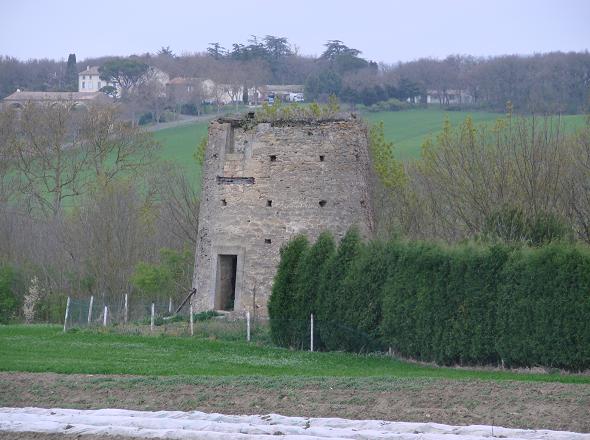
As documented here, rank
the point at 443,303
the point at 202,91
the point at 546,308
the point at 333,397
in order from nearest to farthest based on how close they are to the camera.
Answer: the point at 333,397, the point at 546,308, the point at 443,303, the point at 202,91

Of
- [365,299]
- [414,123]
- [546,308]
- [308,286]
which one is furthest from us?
[414,123]

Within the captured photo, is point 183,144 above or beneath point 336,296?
above

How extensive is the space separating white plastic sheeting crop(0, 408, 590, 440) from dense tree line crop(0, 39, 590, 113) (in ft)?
68.1

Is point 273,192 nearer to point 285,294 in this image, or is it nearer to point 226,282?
point 226,282

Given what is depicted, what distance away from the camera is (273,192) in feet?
92.4

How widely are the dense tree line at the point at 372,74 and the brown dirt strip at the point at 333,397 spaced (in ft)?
59.0

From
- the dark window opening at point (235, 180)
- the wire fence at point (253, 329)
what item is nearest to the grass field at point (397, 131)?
the dark window opening at point (235, 180)

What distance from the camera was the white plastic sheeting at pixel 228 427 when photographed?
13719mm

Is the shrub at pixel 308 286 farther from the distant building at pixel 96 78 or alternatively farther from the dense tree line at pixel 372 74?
the distant building at pixel 96 78

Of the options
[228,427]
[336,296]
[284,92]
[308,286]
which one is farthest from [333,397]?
[284,92]

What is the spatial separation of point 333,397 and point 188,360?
5.89 metres

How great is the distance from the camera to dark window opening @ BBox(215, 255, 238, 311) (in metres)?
29.0

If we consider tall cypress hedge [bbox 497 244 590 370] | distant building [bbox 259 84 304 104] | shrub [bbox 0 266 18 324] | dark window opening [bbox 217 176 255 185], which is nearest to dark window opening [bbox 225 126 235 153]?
dark window opening [bbox 217 176 255 185]

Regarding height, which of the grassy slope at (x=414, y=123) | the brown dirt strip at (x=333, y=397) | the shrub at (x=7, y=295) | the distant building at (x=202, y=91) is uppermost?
the distant building at (x=202, y=91)
